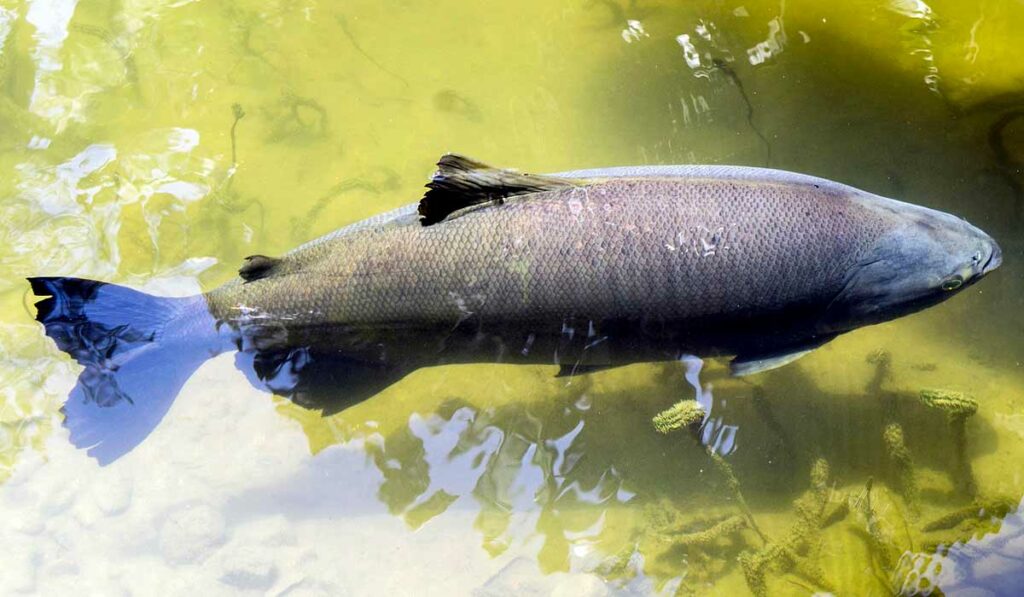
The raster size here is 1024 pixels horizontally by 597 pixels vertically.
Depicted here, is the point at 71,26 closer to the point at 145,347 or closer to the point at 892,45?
the point at 145,347

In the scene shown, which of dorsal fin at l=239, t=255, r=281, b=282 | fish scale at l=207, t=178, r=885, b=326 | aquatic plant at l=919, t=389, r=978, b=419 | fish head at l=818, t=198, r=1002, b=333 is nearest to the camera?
fish scale at l=207, t=178, r=885, b=326

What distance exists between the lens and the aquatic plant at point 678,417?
3.83m

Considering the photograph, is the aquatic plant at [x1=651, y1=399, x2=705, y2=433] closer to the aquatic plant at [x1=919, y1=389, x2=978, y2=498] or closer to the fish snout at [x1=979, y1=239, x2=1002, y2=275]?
the aquatic plant at [x1=919, y1=389, x2=978, y2=498]

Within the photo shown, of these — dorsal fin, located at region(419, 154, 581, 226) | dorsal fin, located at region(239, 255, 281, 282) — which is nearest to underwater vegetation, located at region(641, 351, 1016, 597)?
dorsal fin, located at region(419, 154, 581, 226)

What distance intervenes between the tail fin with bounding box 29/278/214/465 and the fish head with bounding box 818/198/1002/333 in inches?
120

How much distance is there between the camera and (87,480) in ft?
13.1

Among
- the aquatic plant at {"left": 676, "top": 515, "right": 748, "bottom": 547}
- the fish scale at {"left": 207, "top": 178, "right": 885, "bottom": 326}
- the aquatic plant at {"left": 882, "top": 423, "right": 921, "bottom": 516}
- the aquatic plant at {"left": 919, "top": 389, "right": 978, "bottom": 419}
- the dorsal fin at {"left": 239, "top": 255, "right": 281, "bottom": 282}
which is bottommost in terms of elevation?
the aquatic plant at {"left": 676, "top": 515, "right": 748, "bottom": 547}

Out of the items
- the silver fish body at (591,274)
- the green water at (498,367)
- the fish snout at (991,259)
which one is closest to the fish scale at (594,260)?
the silver fish body at (591,274)

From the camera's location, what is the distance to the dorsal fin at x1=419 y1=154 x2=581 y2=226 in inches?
129

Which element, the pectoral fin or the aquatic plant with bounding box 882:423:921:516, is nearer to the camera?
the pectoral fin

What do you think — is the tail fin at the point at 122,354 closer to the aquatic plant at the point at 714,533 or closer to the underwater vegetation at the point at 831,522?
the underwater vegetation at the point at 831,522

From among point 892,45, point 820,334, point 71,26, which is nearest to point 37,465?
point 71,26

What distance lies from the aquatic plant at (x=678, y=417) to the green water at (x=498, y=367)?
0.79 feet

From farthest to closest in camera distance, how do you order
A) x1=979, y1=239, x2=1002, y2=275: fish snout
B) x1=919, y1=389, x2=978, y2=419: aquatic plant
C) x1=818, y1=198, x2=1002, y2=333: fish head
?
1. x1=919, y1=389, x2=978, y2=419: aquatic plant
2. x1=979, y1=239, x2=1002, y2=275: fish snout
3. x1=818, y1=198, x2=1002, y2=333: fish head
